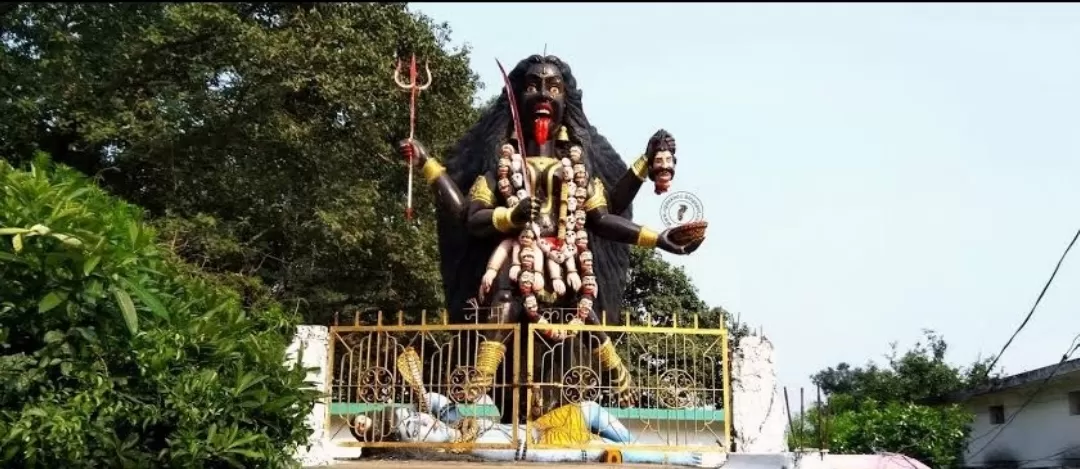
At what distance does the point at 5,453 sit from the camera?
5.05 meters

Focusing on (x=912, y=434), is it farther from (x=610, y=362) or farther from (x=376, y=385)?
(x=376, y=385)

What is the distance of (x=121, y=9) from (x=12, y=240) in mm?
6975

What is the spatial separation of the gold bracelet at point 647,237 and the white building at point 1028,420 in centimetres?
608

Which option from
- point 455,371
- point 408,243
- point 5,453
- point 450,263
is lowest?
point 5,453

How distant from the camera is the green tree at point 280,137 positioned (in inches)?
588

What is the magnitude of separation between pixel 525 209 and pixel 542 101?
1284mm

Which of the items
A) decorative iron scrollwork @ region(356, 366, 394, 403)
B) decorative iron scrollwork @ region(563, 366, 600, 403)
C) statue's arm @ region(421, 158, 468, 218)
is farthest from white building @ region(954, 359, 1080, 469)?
decorative iron scrollwork @ region(356, 366, 394, 403)

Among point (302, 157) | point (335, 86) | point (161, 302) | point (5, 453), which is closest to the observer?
point (5, 453)

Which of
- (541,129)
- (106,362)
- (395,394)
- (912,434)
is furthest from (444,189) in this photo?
(912,434)

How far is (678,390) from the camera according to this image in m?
8.02

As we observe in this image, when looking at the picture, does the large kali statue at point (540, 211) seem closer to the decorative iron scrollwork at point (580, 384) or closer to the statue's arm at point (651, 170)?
the statue's arm at point (651, 170)

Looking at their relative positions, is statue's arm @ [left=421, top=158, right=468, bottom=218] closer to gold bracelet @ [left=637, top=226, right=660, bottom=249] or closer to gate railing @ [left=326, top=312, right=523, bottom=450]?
gate railing @ [left=326, top=312, right=523, bottom=450]

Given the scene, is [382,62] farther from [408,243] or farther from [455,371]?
[455,371]

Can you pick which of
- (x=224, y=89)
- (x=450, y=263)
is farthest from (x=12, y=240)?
(x=224, y=89)
